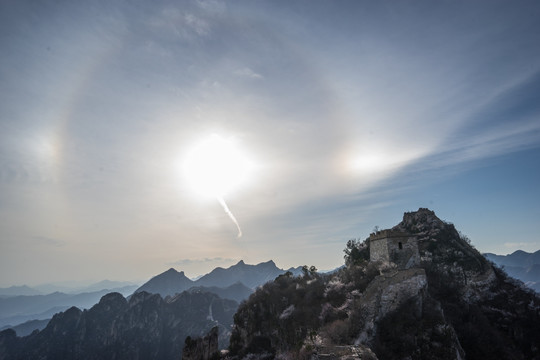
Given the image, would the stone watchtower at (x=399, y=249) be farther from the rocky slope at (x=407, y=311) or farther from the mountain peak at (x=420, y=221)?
the mountain peak at (x=420, y=221)

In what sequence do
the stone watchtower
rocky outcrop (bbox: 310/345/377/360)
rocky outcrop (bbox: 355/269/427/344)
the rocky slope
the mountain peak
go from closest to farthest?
rocky outcrop (bbox: 310/345/377/360), the rocky slope, rocky outcrop (bbox: 355/269/427/344), the stone watchtower, the mountain peak

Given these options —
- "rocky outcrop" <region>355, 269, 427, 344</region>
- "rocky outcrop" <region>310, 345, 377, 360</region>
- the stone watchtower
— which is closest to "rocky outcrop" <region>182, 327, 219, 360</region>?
"rocky outcrop" <region>355, 269, 427, 344</region>

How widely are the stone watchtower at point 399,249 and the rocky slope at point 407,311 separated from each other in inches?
65.9

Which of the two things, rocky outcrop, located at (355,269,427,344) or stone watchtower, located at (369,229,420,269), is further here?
stone watchtower, located at (369,229,420,269)

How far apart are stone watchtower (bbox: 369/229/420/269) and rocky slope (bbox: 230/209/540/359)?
168cm

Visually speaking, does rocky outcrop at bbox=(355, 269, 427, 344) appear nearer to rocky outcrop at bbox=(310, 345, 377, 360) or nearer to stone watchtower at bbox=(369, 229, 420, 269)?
rocky outcrop at bbox=(310, 345, 377, 360)

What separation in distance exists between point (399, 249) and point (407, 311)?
1928cm

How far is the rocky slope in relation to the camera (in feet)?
91.1

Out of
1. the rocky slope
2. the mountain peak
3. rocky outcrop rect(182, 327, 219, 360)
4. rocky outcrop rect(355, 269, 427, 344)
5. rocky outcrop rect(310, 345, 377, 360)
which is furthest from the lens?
the mountain peak

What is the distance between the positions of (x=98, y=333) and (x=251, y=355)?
203034 mm

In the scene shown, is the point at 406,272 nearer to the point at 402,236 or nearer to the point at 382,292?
the point at 382,292

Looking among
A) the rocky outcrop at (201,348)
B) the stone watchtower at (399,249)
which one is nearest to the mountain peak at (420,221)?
the stone watchtower at (399,249)

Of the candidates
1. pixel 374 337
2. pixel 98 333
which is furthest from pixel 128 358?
pixel 374 337

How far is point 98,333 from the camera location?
19425 centimetres
